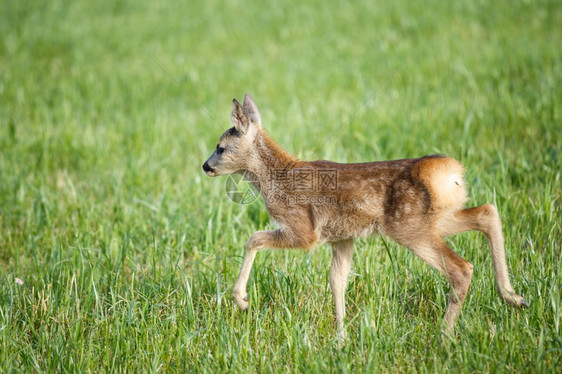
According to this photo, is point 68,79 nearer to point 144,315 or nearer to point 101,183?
point 101,183

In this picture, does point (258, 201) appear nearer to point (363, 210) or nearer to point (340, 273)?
point (340, 273)

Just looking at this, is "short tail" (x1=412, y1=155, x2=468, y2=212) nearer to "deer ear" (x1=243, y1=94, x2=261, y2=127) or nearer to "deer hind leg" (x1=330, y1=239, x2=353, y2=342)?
"deer hind leg" (x1=330, y1=239, x2=353, y2=342)

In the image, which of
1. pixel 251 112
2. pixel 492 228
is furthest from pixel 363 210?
pixel 251 112

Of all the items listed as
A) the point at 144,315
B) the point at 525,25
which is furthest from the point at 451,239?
the point at 525,25

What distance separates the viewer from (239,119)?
13.9 ft

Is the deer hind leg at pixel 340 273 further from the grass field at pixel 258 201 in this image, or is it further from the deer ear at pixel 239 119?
the deer ear at pixel 239 119

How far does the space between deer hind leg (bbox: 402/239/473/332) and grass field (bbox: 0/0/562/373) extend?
97 millimetres

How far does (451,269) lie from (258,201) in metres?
2.55

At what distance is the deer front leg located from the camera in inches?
147

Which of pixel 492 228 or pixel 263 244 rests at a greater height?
pixel 492 228

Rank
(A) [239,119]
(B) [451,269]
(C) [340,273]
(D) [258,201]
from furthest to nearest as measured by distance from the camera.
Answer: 1. (D) [258,201]
2. (A) [239,119]
3. (C) [340,273]
4. (B) [451,269]

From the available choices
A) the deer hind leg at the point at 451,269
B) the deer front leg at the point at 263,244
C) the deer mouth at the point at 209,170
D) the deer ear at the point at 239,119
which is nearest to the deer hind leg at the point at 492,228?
the deer hind leg at the point at 451,269

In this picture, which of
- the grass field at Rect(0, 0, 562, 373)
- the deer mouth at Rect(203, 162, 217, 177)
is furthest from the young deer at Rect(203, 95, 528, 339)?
the grass field at Rect(0, 0, 562, 373)

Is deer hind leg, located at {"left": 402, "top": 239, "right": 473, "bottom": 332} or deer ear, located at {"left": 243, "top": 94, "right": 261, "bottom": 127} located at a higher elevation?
deer ear, located at {"left": 243, "top": 94, "right": 261, "bottom": 127}
